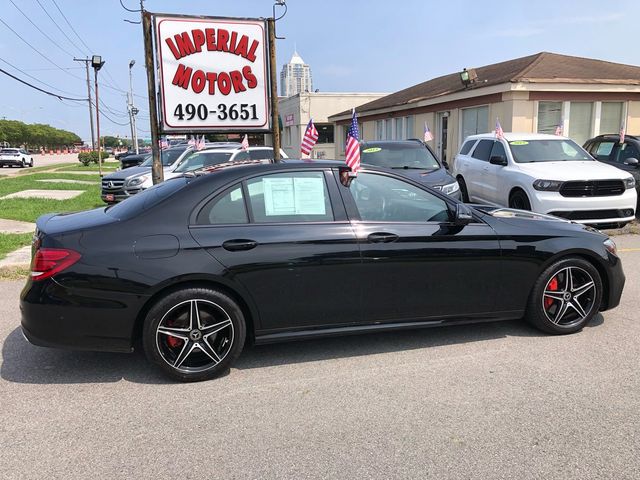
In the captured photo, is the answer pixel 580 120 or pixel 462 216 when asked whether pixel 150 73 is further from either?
pixel 580 120

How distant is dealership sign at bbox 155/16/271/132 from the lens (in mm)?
7523

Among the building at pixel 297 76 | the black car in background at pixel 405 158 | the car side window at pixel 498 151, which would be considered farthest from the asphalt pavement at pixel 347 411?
the building at pixel 297 76

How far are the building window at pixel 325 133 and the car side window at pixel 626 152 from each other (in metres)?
26.4

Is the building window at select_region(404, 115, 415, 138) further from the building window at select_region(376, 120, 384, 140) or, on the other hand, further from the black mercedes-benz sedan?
the black mercedes-benz sedan

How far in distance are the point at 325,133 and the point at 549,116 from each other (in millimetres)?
21994

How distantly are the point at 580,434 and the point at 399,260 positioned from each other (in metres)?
1.67

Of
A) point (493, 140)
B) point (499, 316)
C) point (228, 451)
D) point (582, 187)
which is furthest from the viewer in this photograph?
point (493, 140)

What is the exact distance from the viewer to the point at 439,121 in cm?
1998

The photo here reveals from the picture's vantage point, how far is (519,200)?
951 cm

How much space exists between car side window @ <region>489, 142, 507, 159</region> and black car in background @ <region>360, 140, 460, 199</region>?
3.51 ft

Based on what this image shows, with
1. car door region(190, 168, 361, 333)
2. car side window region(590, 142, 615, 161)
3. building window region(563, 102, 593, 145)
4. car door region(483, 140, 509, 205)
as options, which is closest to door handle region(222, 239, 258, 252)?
car door region(190, 168, 361, 333)

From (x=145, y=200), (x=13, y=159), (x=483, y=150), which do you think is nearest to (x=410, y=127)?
(x=483, y=150)

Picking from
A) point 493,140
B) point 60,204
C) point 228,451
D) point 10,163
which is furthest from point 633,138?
point 10,163

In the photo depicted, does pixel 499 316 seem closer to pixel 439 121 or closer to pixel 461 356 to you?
pixel 461 356
